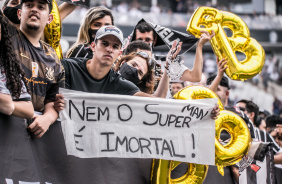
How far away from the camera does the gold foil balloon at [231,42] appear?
379cm

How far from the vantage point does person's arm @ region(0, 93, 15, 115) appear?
2.42 metres

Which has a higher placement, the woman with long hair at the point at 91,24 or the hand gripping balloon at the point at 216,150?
the woman with long hair at the point at 91,24

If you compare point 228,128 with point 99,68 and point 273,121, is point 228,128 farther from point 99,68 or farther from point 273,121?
point 273,121

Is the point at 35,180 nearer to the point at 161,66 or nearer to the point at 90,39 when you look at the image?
the point at 90,39

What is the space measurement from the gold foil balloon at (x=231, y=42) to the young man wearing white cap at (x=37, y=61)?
1.30 meters

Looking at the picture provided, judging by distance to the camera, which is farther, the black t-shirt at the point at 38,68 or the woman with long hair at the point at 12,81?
the black t-shirt at the point at 38,68

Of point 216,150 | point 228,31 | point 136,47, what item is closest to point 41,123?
point 216,150

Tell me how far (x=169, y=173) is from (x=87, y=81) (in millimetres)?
870

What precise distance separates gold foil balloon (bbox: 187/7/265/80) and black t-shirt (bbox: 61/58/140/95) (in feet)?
2.53

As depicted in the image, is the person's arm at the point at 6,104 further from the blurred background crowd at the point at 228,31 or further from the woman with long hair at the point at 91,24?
the blurred background crowd at the point at 228,31

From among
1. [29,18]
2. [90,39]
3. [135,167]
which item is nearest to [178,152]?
[135,167]

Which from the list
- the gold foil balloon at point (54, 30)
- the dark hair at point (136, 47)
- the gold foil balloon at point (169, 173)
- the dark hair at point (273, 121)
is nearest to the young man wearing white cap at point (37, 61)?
the gold foil balloon at point (54, 30)

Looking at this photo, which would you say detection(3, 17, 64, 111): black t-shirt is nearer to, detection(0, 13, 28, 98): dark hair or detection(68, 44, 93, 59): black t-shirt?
detection(0, 13, 28, 98): dark hair

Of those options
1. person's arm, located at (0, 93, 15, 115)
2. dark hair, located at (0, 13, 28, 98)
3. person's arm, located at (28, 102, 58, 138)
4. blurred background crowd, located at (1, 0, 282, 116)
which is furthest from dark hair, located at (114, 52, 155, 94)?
blurred background crowd, located at (1, 0, 282, 116)
